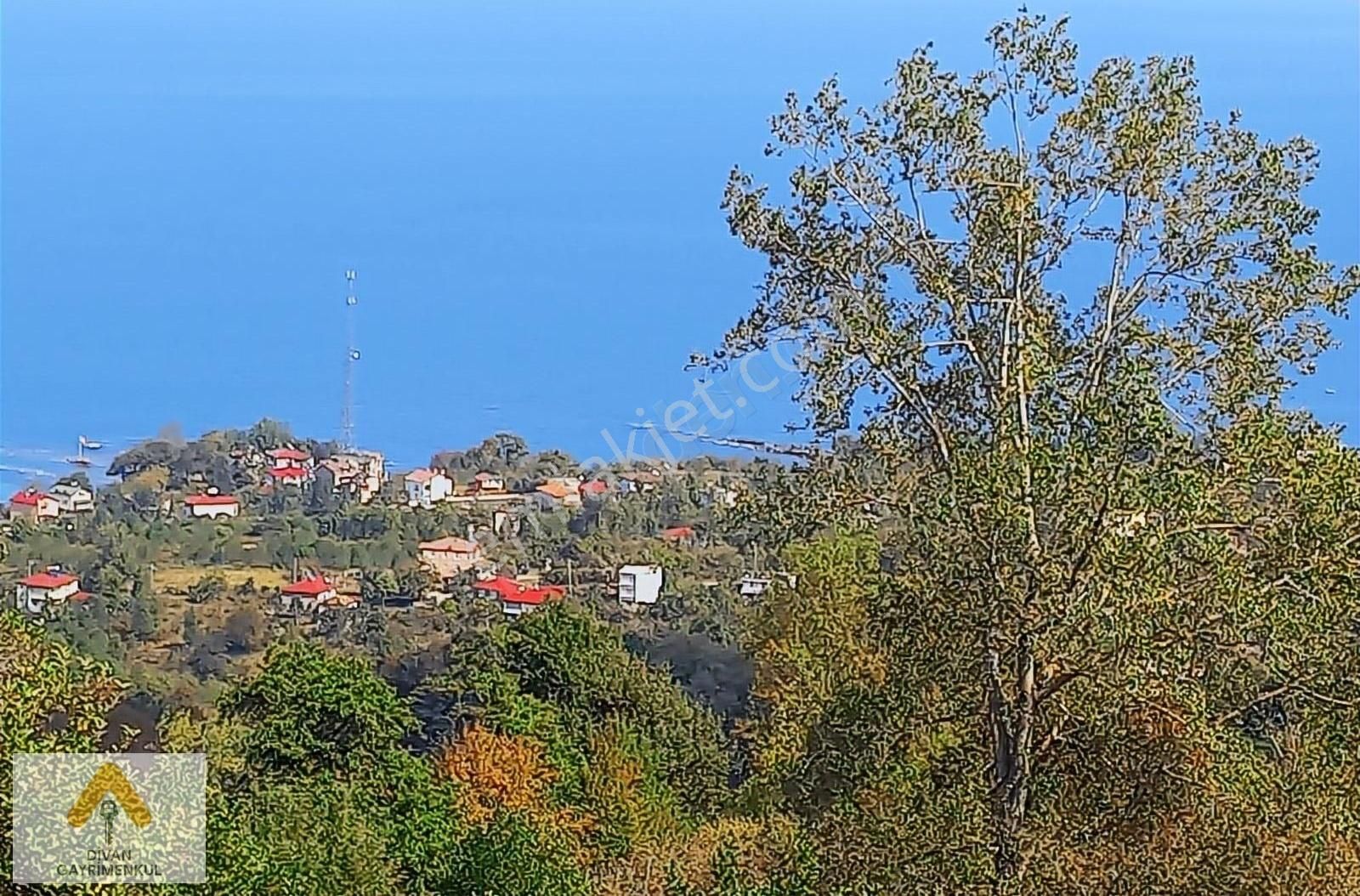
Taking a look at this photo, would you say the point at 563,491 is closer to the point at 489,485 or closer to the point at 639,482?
the point at 639,482

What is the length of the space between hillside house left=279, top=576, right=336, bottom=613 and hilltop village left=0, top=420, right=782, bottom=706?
3 cm

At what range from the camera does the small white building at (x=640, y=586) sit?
2066cm

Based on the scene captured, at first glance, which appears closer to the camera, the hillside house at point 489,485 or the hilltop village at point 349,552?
the hilltop village at point 349,552

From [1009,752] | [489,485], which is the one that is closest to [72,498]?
[489,485]

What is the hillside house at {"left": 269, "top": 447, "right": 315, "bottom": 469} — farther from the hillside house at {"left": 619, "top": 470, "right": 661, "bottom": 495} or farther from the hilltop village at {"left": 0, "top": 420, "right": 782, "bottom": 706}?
the hillside house at {"left": 619, "top": 470, "right": 661, "bottom": 495}

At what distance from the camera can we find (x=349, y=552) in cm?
2456

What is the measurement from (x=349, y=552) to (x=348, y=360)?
23.4 feet

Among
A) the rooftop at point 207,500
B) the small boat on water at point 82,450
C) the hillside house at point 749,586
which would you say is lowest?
the hillside house at point 749,586

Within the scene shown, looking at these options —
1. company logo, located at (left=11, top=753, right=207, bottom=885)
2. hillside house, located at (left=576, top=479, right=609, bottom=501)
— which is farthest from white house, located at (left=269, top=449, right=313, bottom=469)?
company logo, located at (left=11, top=753, right=207, bottom=885)

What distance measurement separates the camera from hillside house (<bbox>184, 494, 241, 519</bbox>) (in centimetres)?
2652

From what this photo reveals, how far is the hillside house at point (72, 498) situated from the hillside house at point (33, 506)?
0.42 feet

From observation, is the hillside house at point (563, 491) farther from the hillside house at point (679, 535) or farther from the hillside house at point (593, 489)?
the hillside house at point (679, 535)

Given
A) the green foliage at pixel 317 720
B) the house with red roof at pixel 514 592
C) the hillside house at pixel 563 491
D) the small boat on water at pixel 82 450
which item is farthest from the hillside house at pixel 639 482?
the green foliage at pixel 317 720

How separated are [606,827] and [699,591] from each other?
369 inches
